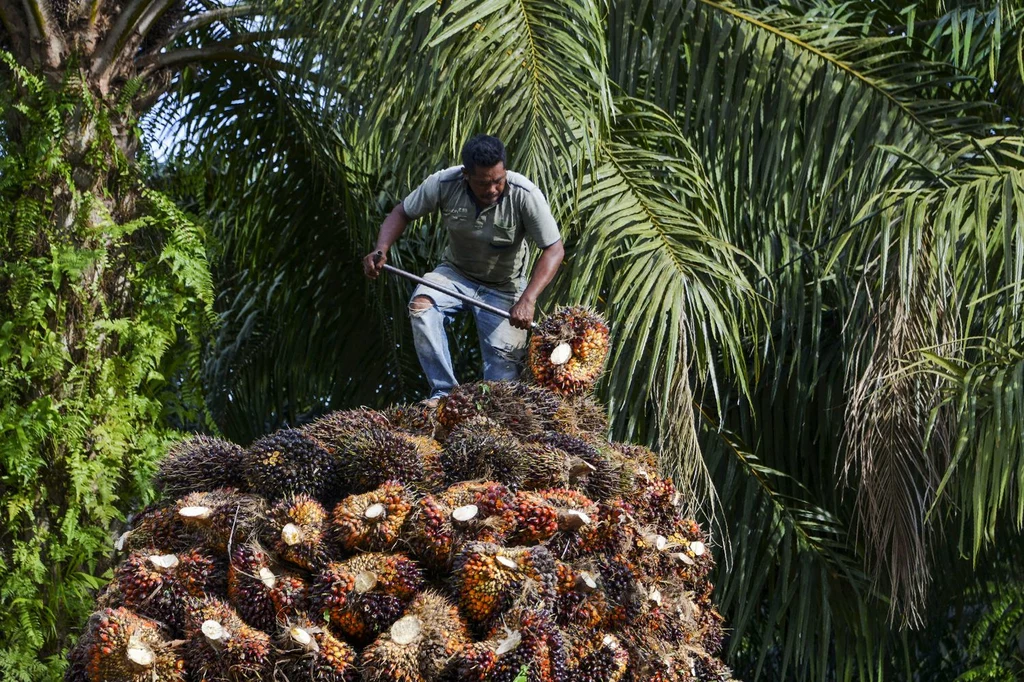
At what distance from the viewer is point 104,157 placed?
5.87 metres

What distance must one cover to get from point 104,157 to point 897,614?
175 inches

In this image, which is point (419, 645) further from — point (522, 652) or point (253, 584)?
point (253, 584)

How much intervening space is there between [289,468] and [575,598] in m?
0.88

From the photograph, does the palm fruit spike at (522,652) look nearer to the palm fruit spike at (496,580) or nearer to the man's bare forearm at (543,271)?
the palm fruit spike at (496,580)

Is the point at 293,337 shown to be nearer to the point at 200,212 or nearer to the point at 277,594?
the point at 200,212

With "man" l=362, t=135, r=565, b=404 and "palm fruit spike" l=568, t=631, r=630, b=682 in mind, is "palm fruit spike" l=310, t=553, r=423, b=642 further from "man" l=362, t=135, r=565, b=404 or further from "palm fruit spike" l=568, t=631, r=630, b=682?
"man" l=362, t=135, r=565, b=404

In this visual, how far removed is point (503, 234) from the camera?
16.9ft

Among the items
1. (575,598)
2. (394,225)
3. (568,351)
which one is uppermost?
(394,225)

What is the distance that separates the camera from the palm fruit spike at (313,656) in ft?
10.4

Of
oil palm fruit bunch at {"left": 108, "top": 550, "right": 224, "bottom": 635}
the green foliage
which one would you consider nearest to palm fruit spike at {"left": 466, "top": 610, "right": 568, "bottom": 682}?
oil palm fruit bunch at {"left": 108, "top": 550, "right": 224, "bottom": 635}

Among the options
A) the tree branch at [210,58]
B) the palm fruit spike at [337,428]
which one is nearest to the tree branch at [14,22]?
the tree branch at [210,58]


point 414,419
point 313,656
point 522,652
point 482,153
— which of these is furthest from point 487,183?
point 313,656

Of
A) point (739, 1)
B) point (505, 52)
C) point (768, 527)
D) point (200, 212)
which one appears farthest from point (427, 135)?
→ point (768, 527)

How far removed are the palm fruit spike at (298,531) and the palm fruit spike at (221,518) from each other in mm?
54
